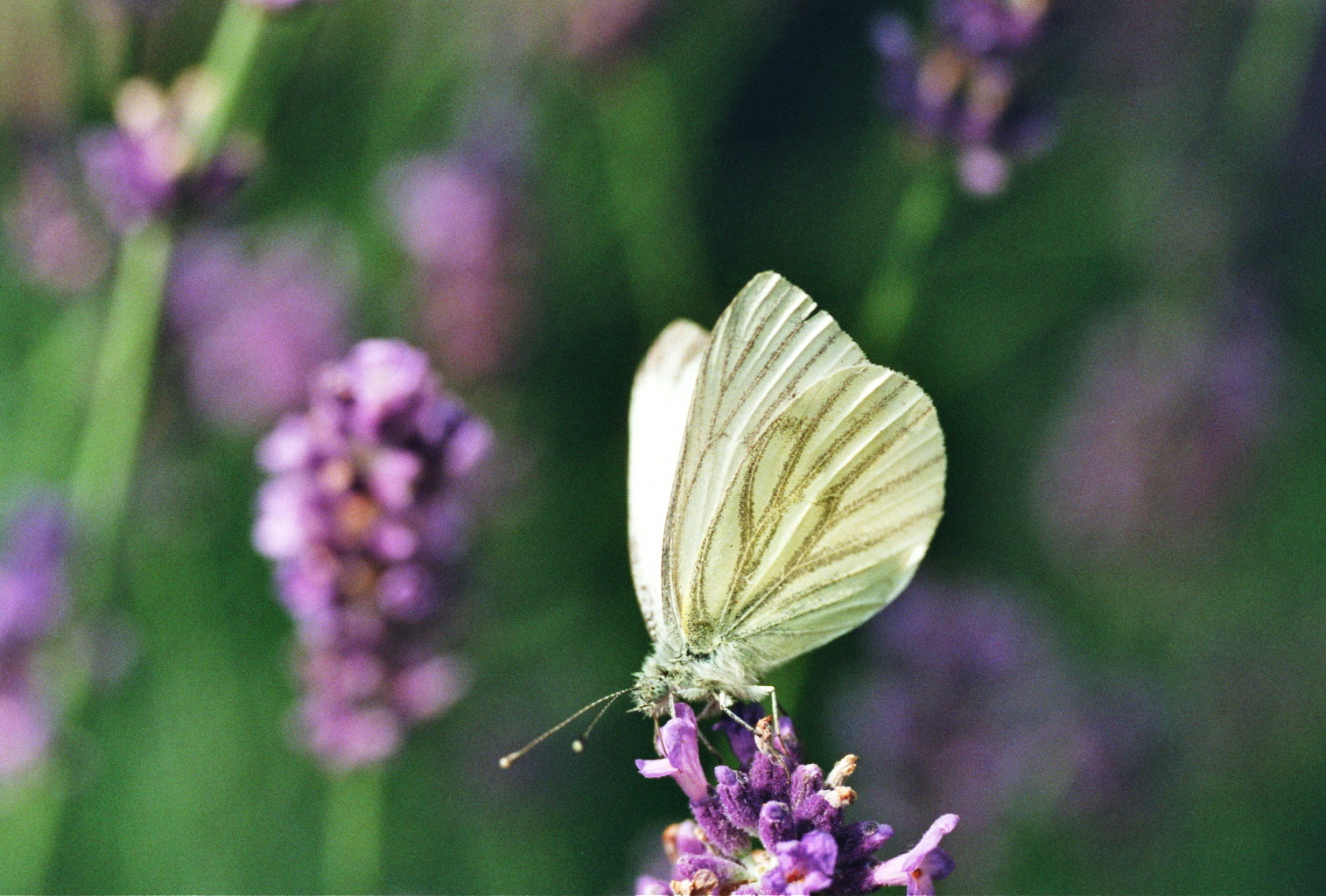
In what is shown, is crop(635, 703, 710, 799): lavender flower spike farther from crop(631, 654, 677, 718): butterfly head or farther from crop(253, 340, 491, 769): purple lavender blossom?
crop(253, 340, 491, 769): purple lavender blossom

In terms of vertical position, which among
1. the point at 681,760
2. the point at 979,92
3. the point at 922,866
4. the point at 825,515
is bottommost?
the point at 922,866

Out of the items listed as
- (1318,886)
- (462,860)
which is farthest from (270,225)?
(1318,886)

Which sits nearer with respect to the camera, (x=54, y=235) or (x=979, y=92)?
(x=979, y=92)

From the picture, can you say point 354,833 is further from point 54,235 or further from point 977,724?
point 54,235

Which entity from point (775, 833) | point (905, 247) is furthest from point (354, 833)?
point (905, 247)

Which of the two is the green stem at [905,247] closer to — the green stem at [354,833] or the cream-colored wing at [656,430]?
the cream-colored wing at [656,430]

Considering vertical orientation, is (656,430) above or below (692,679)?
above
